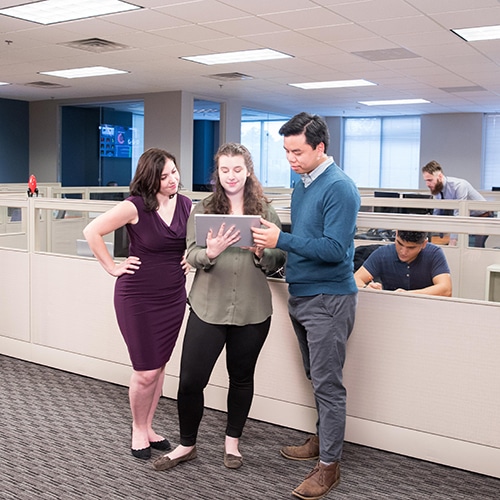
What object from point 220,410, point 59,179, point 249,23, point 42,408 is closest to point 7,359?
point 42,408

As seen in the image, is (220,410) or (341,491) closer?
(341,491)

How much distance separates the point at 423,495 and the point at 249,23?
14.5ft

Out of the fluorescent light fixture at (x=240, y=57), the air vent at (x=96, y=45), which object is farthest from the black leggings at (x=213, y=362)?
the fluorescent light fixture at (x=240, y=57)

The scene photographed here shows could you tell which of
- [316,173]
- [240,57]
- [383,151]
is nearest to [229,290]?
[316,173]

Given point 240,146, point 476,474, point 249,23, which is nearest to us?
point 240,146

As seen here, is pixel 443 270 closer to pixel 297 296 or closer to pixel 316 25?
pixel 297 296

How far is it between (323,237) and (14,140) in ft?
40.4

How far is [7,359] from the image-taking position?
389cm

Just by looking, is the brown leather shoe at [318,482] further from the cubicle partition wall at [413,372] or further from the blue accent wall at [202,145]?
the blue accent wall at [202,145]

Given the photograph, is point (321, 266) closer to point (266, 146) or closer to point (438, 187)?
point (438, 187)

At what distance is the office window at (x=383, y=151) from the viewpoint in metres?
14.2

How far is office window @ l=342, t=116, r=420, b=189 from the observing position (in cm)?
1421

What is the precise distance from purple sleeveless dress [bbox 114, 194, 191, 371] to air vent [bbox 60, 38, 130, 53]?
4.78 metres

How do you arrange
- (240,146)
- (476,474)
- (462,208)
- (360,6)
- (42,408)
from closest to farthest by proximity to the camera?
(240,146) → (476,474) → (42,408) → (462,208) → (360,6)
